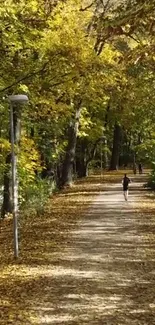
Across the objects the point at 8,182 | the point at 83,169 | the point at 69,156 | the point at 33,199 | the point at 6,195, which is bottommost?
the point at 33,199

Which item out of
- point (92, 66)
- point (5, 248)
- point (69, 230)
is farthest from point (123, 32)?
point (92, 66)

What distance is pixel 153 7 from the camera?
718cm

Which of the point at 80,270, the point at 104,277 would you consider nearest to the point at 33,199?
the point at 80,270

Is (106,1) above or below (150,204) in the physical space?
above

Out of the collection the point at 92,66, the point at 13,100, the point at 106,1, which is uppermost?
the point at 106,1

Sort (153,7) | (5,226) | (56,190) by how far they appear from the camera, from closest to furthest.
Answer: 1. (153,7)
2. (5,226)
3. (56,190)

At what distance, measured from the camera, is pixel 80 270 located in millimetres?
11914

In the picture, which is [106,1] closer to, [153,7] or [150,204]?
[150,204]

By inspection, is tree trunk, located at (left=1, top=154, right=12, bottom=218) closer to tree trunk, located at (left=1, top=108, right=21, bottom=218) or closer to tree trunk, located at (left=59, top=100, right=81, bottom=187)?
tree trunk, located at (left=1, top=108, right=21, bottom=218)

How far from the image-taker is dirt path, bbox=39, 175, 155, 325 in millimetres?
8773

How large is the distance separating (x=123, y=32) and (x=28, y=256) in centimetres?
777

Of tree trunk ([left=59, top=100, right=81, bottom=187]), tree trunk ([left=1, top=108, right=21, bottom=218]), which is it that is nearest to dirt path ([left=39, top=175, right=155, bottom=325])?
tree trunk ([left=1, top=108, right=21, bottom=218])

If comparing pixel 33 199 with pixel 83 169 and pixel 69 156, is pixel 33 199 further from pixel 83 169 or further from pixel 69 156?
pixel 83 169

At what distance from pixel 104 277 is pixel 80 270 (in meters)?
0.80
